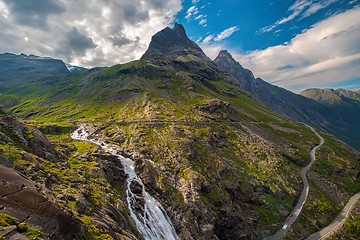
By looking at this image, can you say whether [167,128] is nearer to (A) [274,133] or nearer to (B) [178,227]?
(B) [178,227]

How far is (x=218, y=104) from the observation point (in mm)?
165250

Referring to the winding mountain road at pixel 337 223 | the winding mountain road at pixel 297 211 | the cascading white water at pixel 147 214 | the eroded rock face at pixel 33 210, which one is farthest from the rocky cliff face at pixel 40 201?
the winding mountain road at pixel 337 223

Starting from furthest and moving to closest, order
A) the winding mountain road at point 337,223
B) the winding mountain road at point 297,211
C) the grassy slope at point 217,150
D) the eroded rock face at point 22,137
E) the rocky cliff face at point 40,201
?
the grassy slope at point 217,150, the winding mountain road at point 337,223, the winding mountain road at point 297,211, the eroded rock face at point 22,137, the rocky cliff face at point 40,201

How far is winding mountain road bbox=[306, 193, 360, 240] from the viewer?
71812 millimetres

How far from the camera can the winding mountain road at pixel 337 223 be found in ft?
236

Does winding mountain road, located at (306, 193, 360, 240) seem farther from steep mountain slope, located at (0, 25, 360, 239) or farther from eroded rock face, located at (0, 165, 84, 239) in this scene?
eroded rock face, located at (0, 165, 84, 239)

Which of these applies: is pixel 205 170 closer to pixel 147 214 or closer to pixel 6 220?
pixel 147 214

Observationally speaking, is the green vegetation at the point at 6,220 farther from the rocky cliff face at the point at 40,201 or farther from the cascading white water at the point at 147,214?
the cascading white water at the point at 147,214

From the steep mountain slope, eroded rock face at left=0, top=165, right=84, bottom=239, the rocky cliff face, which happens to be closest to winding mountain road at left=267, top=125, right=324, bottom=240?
the steep mountain slope

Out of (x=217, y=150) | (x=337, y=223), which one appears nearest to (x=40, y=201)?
(x=217, y=150)

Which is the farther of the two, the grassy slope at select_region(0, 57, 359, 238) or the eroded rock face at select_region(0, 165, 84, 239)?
the grassy slope at select_region(0, 57, 359, 238)

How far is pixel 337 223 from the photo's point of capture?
8050 centimetres

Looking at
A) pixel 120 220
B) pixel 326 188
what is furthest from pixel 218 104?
pixel 120 220

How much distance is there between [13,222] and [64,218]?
4704 millimetres
